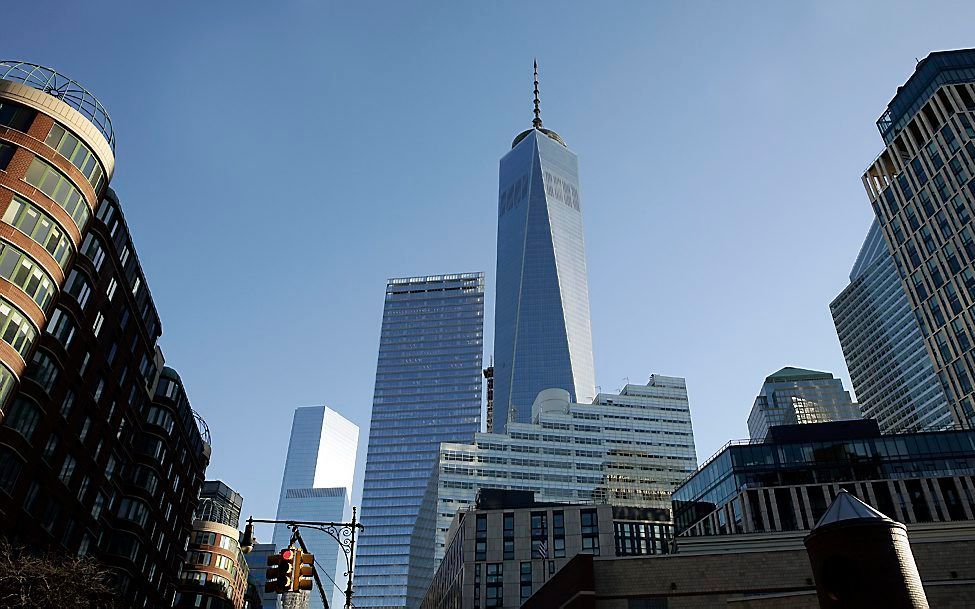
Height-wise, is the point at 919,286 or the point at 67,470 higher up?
the point at 919,286

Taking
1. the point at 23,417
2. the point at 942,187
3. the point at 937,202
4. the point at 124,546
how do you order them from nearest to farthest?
the point at 23,417, the point at 124,546, the point at 942,187, the point at 937,202

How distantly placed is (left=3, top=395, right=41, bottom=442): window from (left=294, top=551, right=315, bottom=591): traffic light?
28696 mm

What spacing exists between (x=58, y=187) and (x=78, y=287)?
7708mm

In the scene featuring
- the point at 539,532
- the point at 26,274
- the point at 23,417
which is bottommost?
the point at 23,417

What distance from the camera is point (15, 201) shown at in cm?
4222

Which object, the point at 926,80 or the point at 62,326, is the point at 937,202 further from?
the point at 62,326

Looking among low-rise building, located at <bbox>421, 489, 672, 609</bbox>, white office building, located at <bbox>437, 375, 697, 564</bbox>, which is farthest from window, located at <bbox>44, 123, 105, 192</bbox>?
white office building, located at <bbox>437, 375, 697, 564</bbox>

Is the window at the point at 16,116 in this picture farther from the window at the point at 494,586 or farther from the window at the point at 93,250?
the window at the point at 494,586

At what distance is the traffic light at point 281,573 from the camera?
20727 mm

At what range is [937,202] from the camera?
10762 centimetres

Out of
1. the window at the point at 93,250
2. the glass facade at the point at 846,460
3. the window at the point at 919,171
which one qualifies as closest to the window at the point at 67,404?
the window at the point at 93,250

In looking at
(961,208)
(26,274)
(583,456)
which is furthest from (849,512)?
(583,456)

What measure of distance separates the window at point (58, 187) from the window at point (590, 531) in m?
78.8

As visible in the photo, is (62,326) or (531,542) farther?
(531,542)
